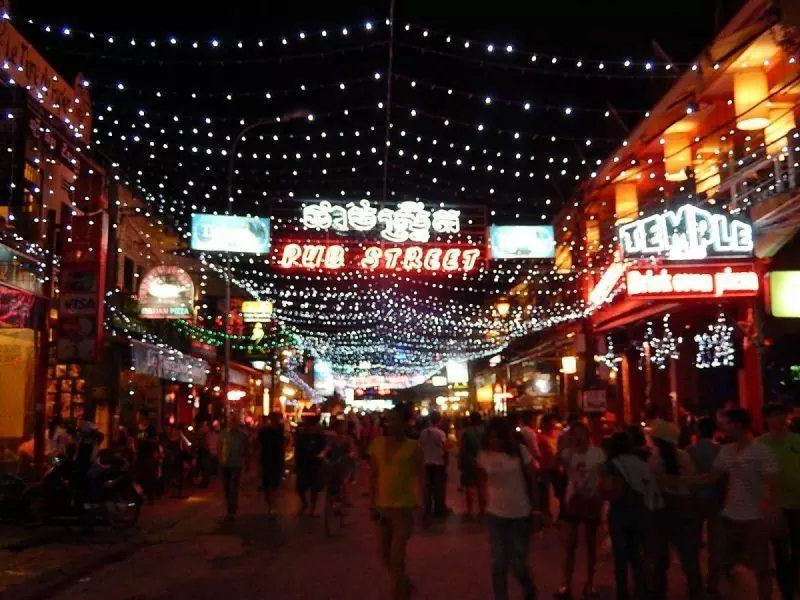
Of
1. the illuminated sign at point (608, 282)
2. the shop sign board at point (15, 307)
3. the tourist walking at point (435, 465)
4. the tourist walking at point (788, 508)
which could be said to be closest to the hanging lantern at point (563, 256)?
the illuminated sign at point (608, 282)

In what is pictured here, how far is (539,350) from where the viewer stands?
41.4 metres

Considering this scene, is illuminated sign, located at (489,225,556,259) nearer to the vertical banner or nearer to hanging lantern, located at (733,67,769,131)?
hanging lantern, located at (733,67,769,131)

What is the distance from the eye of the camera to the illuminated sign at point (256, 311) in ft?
110

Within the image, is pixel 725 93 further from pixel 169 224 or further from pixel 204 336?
pixel 204 336

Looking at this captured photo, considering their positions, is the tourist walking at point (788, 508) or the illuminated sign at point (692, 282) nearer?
the tourist walking at point (788, 508)

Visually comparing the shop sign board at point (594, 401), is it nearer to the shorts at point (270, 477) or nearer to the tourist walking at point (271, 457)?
the tourist walking at point (271, 457)

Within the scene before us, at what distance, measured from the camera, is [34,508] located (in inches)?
545

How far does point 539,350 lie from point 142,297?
77.4 feet

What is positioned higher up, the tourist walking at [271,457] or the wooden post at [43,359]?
the wooden post at [43,359]

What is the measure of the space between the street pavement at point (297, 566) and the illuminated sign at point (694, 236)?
7370 millimetres

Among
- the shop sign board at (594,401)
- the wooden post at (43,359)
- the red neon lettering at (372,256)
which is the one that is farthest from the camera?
the red neon lettering at (372,256)

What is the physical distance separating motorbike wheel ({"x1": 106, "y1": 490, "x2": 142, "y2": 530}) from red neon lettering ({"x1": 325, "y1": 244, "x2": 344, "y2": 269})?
10.4m

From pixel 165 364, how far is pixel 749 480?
69.6ft

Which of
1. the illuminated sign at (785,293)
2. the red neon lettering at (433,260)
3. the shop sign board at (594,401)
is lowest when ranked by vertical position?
the shop sign board at (594,401)
